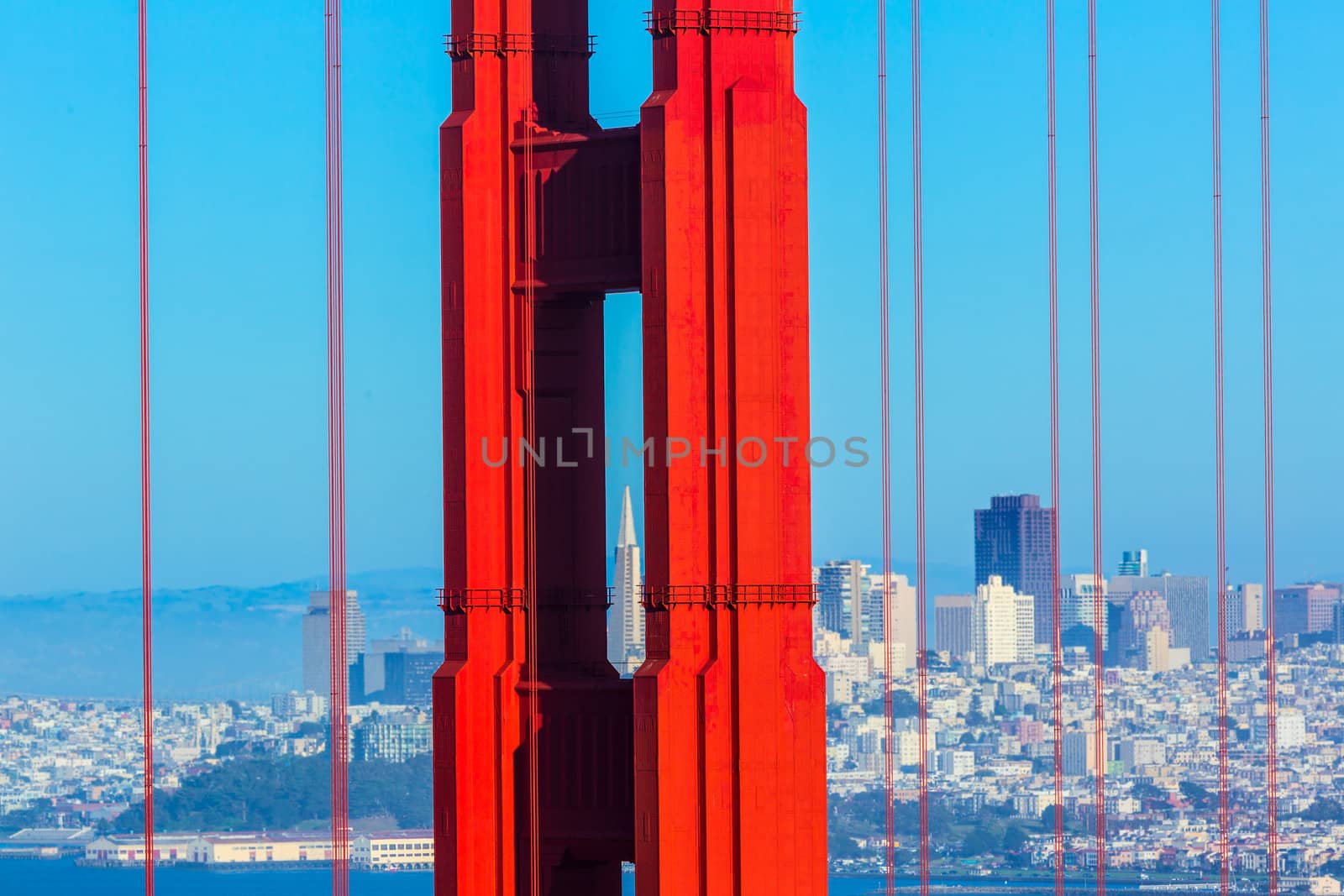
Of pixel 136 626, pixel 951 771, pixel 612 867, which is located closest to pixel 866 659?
pixel 951 771

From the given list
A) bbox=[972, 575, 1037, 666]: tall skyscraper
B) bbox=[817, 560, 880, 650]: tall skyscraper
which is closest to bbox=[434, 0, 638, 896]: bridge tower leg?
bbox=[817, 560, 880, 650]: tall skyscraper

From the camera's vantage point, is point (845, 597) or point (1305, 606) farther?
point (845, 597)

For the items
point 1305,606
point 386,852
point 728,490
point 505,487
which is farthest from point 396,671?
point 728,490

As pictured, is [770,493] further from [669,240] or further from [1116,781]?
[1116,781]

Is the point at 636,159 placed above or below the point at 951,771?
above

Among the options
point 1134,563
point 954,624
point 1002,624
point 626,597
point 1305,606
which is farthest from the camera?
point 1002,624

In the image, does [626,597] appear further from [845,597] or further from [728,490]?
[845,597]
